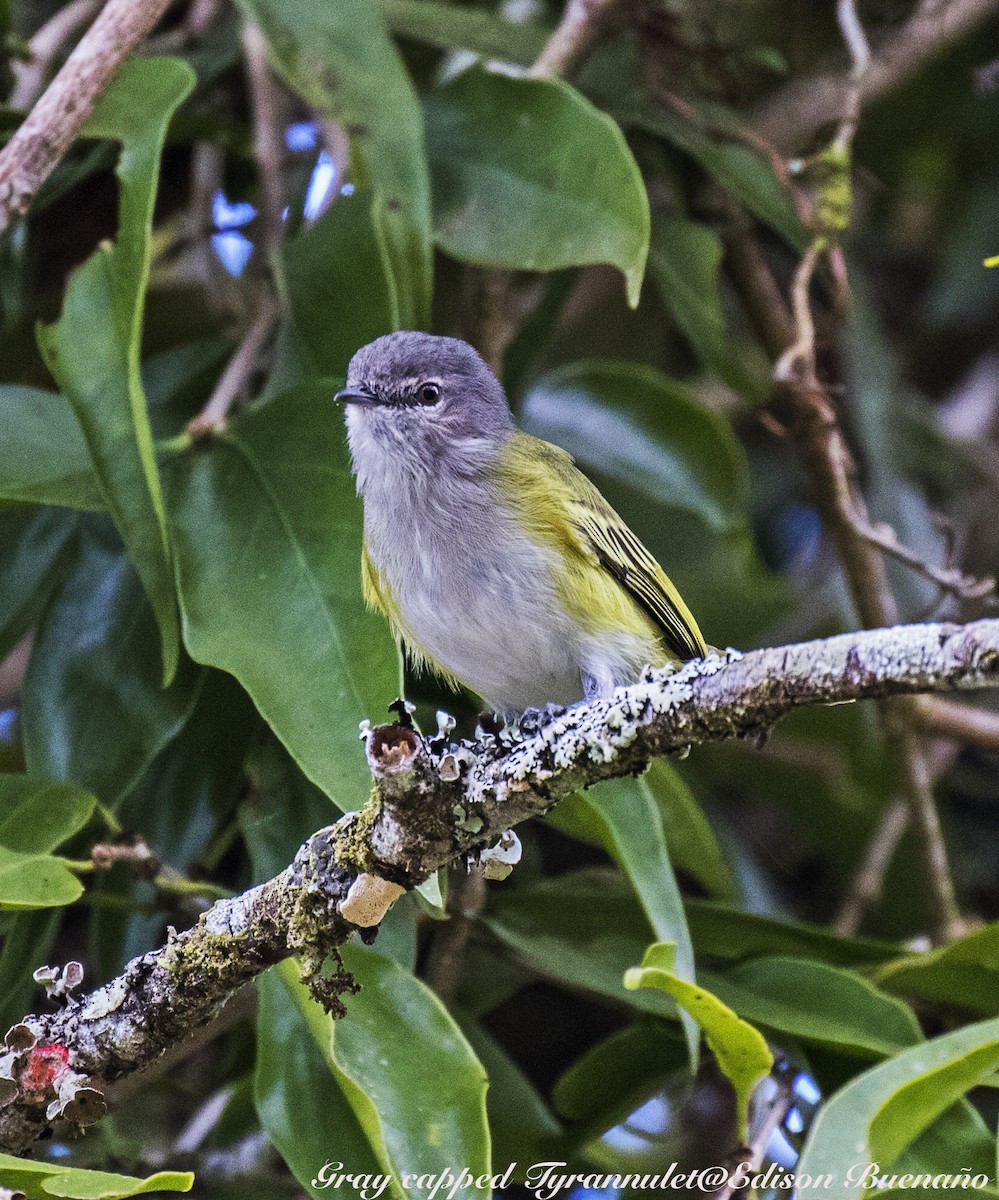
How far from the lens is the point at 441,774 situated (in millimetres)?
1682

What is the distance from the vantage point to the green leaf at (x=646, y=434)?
11.4 feet

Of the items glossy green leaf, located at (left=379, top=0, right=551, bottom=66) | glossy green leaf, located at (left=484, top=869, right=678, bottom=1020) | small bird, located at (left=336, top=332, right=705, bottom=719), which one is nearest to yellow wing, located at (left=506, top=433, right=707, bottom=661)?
small bird, located at (left=336, top=332, right=705, bottom=719)

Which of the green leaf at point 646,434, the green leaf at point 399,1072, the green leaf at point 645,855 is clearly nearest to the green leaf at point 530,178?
the green leaf at point 646,434

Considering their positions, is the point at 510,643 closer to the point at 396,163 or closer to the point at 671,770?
the point at 671,770

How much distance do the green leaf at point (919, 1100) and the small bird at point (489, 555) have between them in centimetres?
84

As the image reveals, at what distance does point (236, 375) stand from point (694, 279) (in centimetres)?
114

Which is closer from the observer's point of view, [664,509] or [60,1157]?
[60,1157]

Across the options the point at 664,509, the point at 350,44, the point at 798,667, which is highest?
the point at 350,44

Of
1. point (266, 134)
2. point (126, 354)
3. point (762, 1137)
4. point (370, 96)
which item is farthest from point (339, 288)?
point (762, 1137)

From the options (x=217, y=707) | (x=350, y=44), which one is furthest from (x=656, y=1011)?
(x=350, y=44)

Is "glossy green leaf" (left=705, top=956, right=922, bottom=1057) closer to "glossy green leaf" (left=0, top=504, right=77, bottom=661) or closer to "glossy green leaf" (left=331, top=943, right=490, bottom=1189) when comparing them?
"glossy green leaf" (left=331, top=943, right=490, bottom=1189)

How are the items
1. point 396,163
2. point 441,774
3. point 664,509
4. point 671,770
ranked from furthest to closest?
point 664,509 < point 671,770 < point 396,163 < point 441,774

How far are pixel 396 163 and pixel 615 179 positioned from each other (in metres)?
0.43

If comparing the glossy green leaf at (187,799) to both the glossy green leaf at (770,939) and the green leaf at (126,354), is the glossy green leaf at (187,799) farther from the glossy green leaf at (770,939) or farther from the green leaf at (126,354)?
the glossy green leaf at (770,939)
